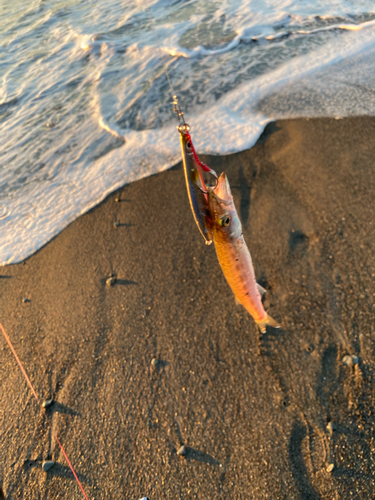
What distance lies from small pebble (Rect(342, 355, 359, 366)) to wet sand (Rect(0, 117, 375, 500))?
1.5 inches

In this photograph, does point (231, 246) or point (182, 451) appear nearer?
point (231, 246)

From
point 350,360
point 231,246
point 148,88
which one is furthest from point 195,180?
point 148,88

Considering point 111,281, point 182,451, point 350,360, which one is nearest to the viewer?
point 182,451

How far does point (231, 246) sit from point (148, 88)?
6.81 m

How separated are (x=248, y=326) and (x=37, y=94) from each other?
8.60 meters

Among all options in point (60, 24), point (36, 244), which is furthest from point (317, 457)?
point (60, 24)

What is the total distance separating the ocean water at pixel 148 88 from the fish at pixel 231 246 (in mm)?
3464

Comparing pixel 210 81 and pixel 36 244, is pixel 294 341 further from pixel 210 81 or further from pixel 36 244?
pixel 210 81

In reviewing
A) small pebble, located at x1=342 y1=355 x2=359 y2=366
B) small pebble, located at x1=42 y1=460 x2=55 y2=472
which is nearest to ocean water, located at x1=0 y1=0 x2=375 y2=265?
small pebble, located at x1=42 y1=460 x2=55 y2=472

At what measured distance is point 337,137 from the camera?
4.89m

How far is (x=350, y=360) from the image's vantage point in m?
2.88

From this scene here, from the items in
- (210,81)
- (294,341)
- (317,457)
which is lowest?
(317,457)

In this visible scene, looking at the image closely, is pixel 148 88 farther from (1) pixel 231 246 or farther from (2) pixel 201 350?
(2) pixel 201 350

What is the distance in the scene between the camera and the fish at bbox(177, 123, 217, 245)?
165 cm
